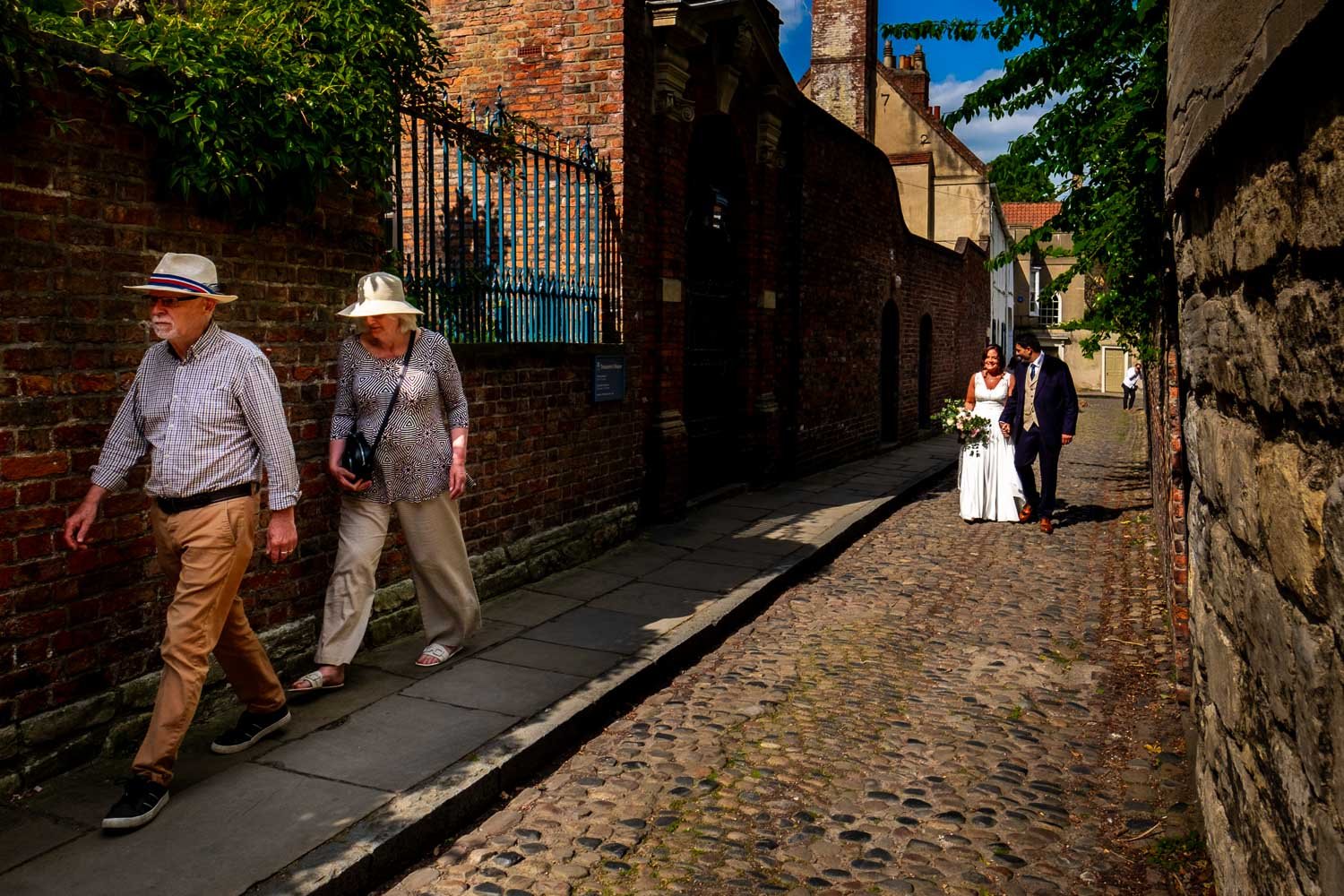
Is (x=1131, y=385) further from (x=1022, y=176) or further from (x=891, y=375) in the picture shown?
(x=1022, y=176)

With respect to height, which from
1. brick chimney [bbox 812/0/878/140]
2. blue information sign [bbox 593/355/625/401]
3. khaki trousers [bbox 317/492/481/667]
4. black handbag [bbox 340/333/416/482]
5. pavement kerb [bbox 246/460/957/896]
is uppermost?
brick chimney [bbox 812/0/878/140]

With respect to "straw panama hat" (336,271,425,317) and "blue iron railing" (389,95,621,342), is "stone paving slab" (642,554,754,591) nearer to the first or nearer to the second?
"blue iron railing" (389,95,621,342)

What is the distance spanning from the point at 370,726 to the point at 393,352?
1.84 metres

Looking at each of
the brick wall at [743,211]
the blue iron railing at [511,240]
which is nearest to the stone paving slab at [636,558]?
the brick wall at [743,211]

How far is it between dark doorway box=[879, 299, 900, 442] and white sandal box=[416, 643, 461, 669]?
14.0 m

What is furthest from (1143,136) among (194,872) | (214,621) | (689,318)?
(194,872)

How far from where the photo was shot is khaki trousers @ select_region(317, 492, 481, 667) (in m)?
5.05

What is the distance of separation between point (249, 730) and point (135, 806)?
2.52 ft

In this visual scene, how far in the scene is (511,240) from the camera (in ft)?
24.3

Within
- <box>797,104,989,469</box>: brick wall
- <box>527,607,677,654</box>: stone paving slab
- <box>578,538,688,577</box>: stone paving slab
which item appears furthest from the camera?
<box>797,104,989,469</box>: brick wall

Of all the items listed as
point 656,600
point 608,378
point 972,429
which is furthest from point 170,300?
point 972,429

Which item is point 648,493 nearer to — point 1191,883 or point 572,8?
point 572,8

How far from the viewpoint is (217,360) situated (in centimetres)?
396

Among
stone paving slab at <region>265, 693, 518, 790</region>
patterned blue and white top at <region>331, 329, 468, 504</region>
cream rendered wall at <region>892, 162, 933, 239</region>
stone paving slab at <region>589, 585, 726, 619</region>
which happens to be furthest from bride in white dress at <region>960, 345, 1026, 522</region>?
cream rendered wall at <region>892, 162, 933, 239</region>
